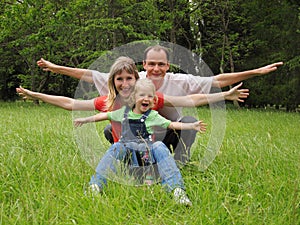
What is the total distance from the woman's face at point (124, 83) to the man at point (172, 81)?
23 cm

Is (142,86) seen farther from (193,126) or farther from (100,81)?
(100,81)

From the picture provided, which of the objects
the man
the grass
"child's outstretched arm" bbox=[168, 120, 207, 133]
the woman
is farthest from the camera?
the man

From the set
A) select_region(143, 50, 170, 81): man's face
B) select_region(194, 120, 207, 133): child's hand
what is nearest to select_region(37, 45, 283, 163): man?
select_region(143, 50, 170, 81): man's face

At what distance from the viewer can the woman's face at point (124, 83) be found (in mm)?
3039

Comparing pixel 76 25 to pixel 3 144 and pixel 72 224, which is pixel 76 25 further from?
pixel 72 224

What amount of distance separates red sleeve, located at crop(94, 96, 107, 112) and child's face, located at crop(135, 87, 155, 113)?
0.40 m

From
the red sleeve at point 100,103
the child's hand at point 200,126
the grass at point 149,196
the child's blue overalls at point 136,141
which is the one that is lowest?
the grass at point 149,196

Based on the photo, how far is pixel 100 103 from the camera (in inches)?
126

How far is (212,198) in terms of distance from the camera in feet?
7.57

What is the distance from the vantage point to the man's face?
3.20 metres

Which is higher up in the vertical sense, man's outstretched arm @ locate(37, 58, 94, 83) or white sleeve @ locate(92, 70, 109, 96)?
man's outstretched arm @ locate(37, 58, 94, 83)

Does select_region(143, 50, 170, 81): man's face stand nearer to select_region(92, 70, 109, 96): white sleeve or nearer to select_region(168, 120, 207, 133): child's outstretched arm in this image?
select_region(92, 70, 109, 96): white sleeve

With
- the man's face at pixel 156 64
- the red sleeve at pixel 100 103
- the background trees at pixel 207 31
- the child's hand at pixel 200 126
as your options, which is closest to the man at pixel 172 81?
the man's face at pixel 156 64

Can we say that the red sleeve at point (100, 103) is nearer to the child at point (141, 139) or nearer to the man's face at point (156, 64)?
the child at point (141, 139)
